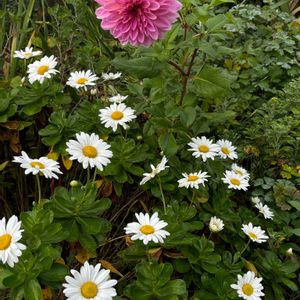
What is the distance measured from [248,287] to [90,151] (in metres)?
0.55

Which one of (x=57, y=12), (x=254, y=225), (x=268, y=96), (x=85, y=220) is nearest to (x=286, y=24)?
(x=268, y=96)

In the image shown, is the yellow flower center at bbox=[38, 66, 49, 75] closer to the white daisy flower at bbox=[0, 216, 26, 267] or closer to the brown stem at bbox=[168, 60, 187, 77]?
the brown stem at bbox=[168, 60, 187, 77]

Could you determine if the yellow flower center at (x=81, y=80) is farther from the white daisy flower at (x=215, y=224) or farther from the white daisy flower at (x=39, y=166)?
the white daisy flower at (x=215, y=224)

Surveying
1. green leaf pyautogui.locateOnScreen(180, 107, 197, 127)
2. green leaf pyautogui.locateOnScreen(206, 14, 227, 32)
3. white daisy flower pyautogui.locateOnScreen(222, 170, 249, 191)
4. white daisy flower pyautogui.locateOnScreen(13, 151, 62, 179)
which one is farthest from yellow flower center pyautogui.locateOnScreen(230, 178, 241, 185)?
white daisy flower pyautogui.locateOnScreen(13, 151, 62, 179)

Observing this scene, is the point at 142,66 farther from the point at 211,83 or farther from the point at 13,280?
the point at 13,280

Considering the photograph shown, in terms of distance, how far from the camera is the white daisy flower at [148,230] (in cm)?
124

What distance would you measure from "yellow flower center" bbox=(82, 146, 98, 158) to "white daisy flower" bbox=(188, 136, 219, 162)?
0.33 meters

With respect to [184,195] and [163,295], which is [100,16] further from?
[163,295]

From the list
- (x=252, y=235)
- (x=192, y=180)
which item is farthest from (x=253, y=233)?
(x=192, y=180)

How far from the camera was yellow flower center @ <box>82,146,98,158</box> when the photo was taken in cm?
135

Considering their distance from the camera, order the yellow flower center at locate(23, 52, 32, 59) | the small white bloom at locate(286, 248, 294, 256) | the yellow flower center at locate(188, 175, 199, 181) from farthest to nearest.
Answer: the yellow flower center at locate(23, 52, 32, 59) < the small white bloom at locate(286, 248, 294, 256) < the yellow flower center at locate(188, 175, 199, 181)

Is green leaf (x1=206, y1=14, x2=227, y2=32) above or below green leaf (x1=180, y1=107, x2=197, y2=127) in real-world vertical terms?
above

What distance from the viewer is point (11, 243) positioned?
110 centimetres

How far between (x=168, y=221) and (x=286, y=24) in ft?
5.26
